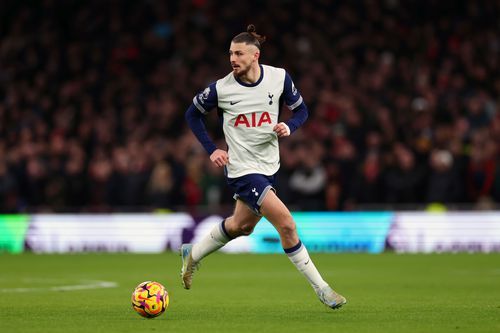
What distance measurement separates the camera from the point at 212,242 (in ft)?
33.0

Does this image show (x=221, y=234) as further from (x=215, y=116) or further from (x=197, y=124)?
(x=215, y=116)

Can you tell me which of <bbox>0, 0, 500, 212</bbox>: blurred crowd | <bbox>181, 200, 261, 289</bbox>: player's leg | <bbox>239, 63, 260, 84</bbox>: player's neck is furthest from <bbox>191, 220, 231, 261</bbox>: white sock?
<bbox>0, 0, 500, 212</bbox>: blurred crowd

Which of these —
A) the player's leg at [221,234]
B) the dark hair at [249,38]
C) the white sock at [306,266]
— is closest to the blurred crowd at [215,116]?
the player's leg at [221,234]

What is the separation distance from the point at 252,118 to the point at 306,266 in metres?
1.41

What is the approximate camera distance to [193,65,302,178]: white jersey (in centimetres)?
951

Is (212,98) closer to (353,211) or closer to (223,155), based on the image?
(223,155)

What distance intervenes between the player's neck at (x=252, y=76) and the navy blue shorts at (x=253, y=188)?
86 centimetres

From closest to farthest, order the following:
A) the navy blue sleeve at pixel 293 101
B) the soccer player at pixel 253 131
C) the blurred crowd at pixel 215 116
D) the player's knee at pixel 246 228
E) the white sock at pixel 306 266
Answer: the white sock at pixel 306 266 → the soccer player at pixel 253 131 → the navy blue sleeve at pixel 293 101 → the player's knee at pixel 246 228 → the blurred crowd at pixel 215 116

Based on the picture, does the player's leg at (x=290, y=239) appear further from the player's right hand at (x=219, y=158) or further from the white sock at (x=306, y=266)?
the player's right hand at (x=219, y=158)

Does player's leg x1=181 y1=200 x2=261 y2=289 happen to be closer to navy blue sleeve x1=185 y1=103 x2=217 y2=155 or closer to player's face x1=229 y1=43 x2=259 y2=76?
navy blue sleeve x1=185 y1=103 x2=217 y2=155

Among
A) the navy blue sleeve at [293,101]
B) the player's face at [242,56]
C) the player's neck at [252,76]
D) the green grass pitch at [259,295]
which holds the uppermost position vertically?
the player's face at [242,56]

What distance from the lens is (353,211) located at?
1989 cm

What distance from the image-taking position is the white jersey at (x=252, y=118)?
9508mm

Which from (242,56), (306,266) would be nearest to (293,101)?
(242,56)
